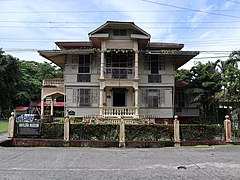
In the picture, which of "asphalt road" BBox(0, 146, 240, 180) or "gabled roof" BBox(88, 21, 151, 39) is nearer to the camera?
"asphalt road" BBox(0, 146, 240, 180)

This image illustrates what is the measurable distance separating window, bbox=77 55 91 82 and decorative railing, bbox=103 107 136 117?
364cm

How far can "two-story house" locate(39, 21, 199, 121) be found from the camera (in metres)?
21.8

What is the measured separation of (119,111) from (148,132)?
672 centimetres

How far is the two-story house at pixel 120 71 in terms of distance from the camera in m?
21.8

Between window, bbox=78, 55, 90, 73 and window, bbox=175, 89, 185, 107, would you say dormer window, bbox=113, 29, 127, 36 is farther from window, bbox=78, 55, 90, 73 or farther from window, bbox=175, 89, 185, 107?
window, bbox=175, 89, 185, 107

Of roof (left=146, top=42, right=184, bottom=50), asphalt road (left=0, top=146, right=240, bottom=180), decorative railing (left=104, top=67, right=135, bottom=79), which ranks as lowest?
asphalt road (left=0, top=146, right=240, bottom=180)

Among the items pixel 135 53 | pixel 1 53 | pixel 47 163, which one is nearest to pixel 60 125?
pixel 47 163

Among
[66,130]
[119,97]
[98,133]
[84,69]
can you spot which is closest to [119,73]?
[119,97]

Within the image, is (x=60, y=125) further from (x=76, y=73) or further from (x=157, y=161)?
(x=76, y=73)

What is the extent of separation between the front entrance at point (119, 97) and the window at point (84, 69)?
2.73 m

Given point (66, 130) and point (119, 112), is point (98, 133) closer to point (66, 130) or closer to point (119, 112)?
point (66, 130)

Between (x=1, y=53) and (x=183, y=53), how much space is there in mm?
29660

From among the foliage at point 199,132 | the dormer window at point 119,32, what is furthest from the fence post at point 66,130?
the dormer window at point 119,32

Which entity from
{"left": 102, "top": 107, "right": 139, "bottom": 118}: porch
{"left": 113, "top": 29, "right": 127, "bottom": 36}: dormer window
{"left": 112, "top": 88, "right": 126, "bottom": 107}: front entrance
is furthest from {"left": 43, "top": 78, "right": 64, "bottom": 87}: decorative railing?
{"left": 113, "top": 29, "right": 127, "bottom": 36}: dormer window
